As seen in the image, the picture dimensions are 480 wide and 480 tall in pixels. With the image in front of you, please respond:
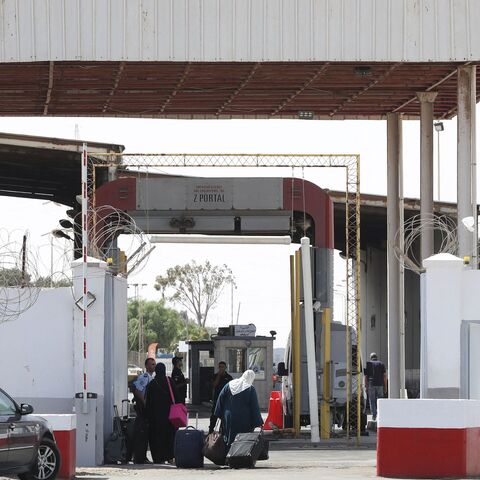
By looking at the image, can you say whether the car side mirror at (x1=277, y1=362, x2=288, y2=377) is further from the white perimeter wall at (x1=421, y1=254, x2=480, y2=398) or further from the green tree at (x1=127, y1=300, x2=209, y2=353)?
the green tree at (x1=127, y1=300, x2=209, y2=353)

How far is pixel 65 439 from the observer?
19.4m

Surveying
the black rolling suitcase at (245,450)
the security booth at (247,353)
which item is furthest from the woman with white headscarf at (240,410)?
the security booth at (247,353)

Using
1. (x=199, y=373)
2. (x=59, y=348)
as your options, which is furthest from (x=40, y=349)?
(x=199, y=373)

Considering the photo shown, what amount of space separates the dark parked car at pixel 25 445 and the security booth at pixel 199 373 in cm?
3105

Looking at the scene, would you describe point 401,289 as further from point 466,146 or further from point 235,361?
point 235,361

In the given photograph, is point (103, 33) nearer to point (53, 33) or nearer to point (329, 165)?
point (53, 33)

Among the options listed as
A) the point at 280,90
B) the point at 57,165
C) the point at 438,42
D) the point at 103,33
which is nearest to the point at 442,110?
the point at 280,90

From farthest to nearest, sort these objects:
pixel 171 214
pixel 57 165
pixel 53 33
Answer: pixel 57 165, pixel 171 214, pixel 53 33

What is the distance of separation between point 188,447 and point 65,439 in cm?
286

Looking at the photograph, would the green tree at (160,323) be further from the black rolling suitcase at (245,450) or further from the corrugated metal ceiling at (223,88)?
the black rolling suitcase at (245,450)

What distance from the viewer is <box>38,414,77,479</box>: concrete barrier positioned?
1927 centimetres

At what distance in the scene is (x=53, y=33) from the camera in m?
27.0

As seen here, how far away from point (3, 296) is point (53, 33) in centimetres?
650

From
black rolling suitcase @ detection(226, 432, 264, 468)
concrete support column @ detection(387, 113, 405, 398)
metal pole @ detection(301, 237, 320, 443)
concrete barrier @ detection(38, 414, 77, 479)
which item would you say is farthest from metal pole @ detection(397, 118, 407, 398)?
concrete barrier @ detection(38, 414, 77, 479)
